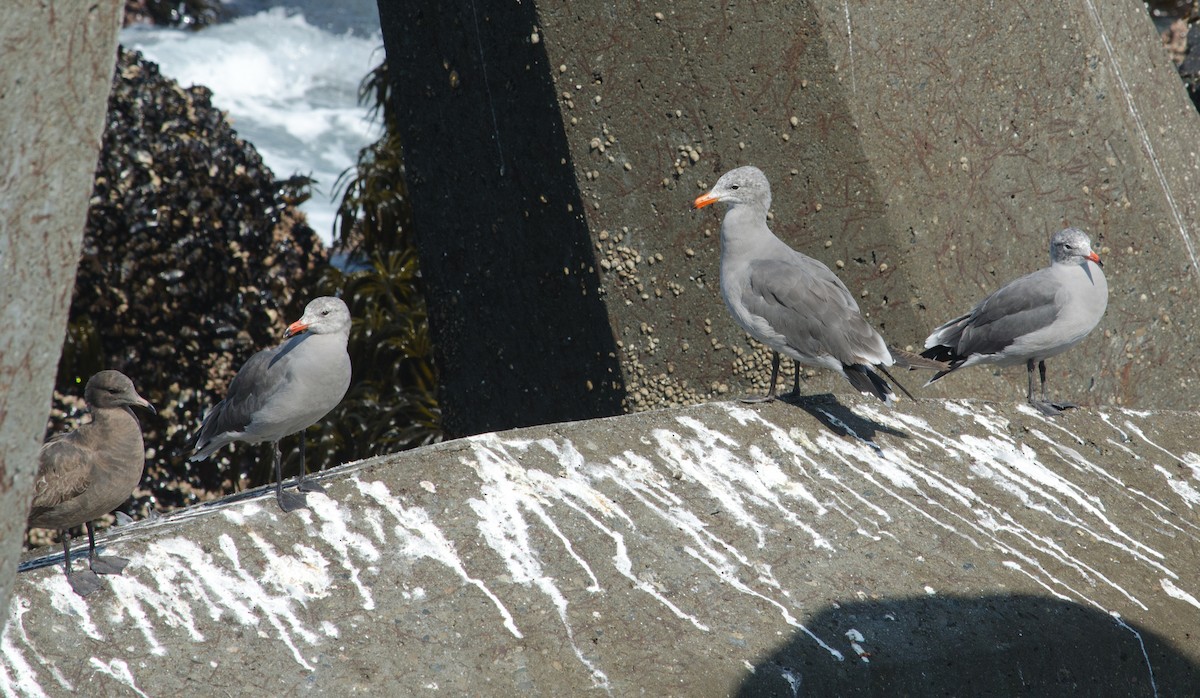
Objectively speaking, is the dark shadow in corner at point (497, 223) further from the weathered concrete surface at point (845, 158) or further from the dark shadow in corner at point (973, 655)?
the dark shadow in corner at point (973, 655)

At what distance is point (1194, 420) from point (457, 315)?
121 inches

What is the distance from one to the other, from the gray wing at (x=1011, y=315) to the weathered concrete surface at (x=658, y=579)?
0.54 metres

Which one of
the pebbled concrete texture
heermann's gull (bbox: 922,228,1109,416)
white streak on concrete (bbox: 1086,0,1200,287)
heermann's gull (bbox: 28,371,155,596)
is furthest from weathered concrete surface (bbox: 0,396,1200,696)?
white streak on concrete (bbox: 1086,0,1200,287)

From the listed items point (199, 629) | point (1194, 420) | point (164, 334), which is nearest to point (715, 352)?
point (1194, 420)

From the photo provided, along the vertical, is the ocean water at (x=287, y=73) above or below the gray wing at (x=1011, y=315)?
above

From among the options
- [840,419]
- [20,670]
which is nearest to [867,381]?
[840,419]

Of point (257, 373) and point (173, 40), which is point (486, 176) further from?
point (173, 40)

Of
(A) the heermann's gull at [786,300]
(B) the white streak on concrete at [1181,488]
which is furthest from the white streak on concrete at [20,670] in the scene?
(B) the white streak on concrete at [1181,488]

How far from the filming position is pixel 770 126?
15.7 feet

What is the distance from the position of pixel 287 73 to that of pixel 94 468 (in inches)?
845

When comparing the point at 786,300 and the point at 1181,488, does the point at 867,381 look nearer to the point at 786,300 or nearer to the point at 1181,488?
the point at 786,300

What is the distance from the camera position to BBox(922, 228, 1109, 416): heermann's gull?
441 centimetres

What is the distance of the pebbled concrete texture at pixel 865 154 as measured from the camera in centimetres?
476

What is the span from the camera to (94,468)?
3.13 metres
